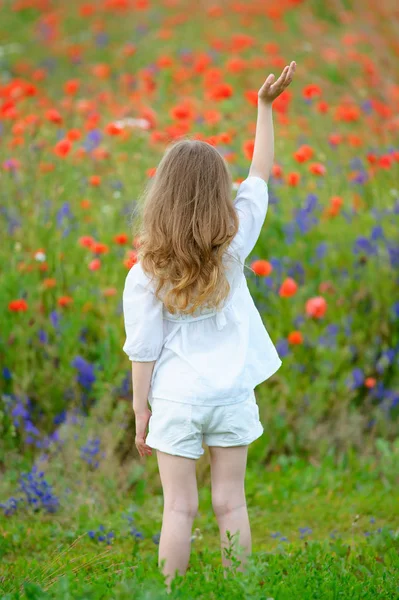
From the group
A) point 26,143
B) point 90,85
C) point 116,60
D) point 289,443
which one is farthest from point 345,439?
point 116,60

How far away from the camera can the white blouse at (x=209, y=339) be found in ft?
7.47

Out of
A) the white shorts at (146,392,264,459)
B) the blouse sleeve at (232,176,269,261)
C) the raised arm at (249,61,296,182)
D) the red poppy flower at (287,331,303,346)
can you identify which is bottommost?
the red poppy flower at (287,331,303,346)

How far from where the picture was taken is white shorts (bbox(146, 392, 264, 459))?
2.28 meters

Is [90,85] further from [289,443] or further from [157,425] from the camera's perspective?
[157,425]

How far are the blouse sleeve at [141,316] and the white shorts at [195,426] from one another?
0.57 ft

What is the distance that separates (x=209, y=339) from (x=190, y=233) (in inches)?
13.0

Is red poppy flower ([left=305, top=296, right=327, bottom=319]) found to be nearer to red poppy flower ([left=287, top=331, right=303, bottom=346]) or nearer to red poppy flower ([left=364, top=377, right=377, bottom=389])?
red poppy flower ([left=287, top=331, right=303, bottom=346])

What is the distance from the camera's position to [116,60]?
30.1ft

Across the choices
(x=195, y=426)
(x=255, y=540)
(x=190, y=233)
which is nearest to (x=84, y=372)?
(x=255, y=540)

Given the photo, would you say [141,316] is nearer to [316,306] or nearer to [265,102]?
[265,102]

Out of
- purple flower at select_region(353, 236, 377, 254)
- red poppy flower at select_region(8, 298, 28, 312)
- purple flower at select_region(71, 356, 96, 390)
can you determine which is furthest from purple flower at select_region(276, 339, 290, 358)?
red poppy flower at select_region(8, 298, 28, 312)

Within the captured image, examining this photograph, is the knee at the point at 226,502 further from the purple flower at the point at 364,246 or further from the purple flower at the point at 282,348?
the purple flower at the point at 364,246

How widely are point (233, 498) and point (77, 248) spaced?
2.19m

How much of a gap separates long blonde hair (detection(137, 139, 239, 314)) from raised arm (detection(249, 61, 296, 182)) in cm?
23
